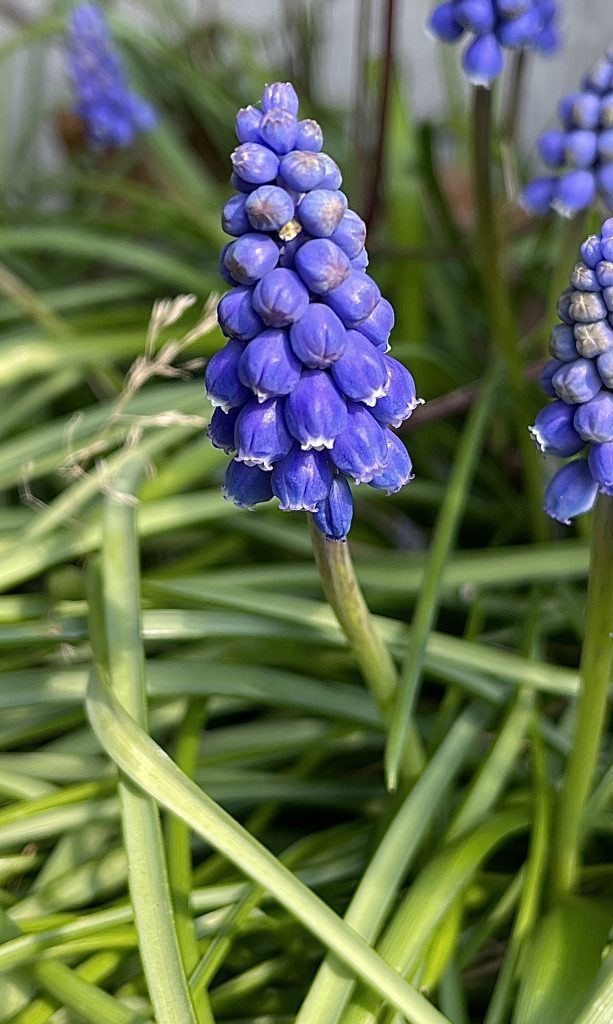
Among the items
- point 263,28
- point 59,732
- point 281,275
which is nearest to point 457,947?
point 59,732

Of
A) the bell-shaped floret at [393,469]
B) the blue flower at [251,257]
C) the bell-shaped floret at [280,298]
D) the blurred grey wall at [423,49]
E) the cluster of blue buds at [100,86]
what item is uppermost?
the blurred grey wall at [423,49]

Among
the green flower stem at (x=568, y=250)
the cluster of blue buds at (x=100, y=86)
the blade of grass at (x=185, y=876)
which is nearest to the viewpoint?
the blade of grass at (x=185, y=876)

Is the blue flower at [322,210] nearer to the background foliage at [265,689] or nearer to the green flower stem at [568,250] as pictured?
the background foliage at [265,689]

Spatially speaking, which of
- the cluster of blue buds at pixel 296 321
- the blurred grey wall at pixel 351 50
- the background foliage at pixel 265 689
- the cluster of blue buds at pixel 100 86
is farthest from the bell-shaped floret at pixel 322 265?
the blurred grey wall at pixel 351 50

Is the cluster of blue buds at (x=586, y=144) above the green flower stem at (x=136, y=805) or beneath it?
above

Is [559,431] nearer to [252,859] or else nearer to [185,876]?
[252,859]

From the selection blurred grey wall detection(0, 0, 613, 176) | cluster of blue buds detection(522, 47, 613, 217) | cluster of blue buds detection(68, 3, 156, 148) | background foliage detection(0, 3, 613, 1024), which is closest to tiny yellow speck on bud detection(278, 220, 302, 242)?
background foliage detection(0, 3, 613, 1024)
